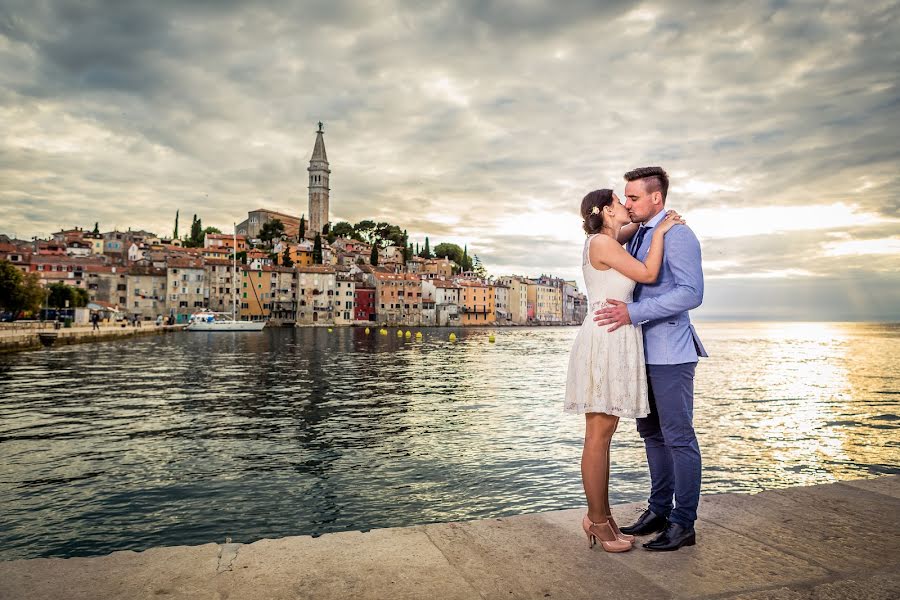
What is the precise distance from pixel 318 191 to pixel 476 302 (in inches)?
2021

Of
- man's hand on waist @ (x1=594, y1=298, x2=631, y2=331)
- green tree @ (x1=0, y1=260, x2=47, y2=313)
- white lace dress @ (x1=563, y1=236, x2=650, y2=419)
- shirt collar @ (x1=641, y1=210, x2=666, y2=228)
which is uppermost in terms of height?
green tree @ (x1=0, y1=260, x2=47, y2=313)

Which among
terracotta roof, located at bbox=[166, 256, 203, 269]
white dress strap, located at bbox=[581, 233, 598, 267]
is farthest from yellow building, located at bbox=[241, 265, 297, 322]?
white dress strap, located at bbox=[581, 233, 598, 267]

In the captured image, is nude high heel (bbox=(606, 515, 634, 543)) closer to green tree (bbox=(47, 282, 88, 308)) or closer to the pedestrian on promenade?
the pedestrian on promenade

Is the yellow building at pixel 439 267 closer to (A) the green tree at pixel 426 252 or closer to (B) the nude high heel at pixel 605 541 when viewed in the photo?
(A) the green tree at pixel 426 252

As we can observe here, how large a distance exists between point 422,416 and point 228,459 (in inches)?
202

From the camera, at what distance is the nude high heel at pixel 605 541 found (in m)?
2.89

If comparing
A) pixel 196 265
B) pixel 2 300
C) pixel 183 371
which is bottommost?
pixel 183 371

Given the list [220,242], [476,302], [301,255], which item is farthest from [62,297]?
[476,302]

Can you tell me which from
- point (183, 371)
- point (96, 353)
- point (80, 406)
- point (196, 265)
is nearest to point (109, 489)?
point (80, 406)

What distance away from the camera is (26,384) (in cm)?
1916

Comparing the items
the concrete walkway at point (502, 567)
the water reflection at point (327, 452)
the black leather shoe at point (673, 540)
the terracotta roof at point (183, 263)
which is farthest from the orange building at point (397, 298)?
the black leather shoe at point (673, 540)

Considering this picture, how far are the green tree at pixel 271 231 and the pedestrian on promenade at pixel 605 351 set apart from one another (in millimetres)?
127684

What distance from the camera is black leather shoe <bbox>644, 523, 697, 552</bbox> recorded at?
2899 mm

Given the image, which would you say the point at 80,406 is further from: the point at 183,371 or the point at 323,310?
the point at 323,310
